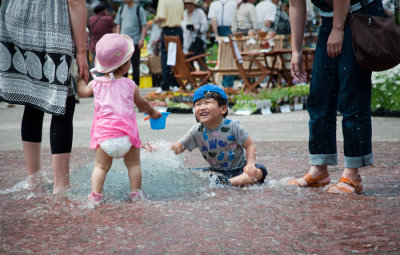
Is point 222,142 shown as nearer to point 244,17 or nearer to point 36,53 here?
point 36,53

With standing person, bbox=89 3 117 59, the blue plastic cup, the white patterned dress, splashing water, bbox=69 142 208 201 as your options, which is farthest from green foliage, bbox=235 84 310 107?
the white patterned dress

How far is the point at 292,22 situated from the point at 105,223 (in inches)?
83.6

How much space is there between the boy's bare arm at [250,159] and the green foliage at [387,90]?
520 centimetres

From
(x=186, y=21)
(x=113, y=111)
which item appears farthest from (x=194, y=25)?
(x=113, y=111)

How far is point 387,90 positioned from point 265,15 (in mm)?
7224

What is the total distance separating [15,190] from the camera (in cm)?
439

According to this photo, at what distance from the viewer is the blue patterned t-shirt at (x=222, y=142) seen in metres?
4.53

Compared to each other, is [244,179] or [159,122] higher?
[159,122]

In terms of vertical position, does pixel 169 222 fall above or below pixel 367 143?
below

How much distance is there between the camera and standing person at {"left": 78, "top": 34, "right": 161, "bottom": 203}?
390 centimetres

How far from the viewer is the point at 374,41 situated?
12.7 ft

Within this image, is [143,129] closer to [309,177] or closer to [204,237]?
[309,177]

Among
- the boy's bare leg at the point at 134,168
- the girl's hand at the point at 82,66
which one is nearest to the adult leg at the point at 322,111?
the boy's bare leg at the point at 134,168

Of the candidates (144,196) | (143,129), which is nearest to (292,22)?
(144,196)
